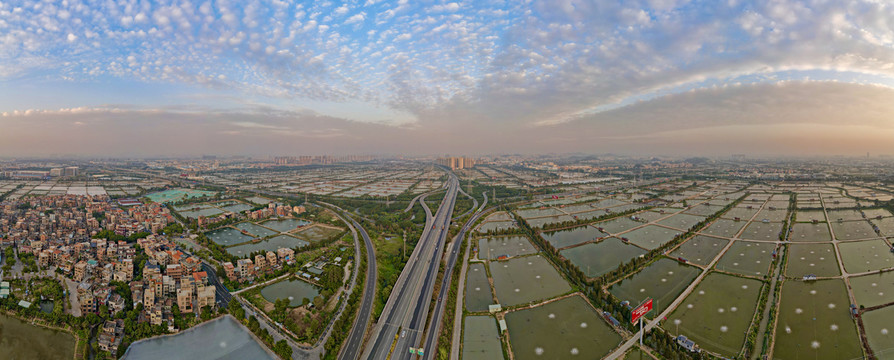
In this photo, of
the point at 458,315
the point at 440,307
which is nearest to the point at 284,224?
the point at 440,307

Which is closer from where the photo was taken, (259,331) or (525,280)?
(259,331)

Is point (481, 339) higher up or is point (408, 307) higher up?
point (408, 307)

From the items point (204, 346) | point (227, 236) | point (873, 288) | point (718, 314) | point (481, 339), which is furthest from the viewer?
point (227, 236)

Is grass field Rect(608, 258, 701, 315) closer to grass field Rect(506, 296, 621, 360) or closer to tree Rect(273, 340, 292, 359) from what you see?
grass field Rect(506, 296, 621, 360)

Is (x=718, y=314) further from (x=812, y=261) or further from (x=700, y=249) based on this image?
(x=812, y=261)

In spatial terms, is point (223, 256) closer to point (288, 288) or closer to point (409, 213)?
point (288, 288)

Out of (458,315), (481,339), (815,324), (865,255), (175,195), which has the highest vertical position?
(865,255)

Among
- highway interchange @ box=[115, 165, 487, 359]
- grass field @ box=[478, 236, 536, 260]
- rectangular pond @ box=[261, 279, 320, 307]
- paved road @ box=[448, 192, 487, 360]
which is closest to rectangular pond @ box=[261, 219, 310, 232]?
highway interchange @ box=[115, 165, 487, 359]

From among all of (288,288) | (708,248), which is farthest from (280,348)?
(708,248)

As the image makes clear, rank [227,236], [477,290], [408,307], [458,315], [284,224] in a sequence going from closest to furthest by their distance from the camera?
[458,315], [408,307], [477,290], [227,236], [284,224]
